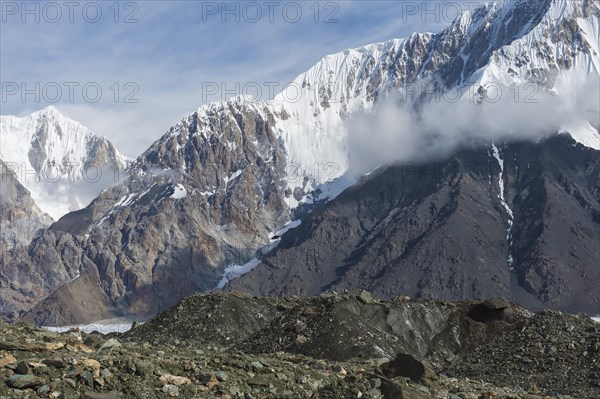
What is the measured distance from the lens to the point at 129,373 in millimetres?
24125

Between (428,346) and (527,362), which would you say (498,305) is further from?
(527,362)

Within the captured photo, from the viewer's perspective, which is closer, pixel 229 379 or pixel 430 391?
pixel 229 379

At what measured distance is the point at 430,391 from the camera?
3077cm

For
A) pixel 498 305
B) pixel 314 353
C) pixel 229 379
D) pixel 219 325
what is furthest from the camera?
pixel 498 305

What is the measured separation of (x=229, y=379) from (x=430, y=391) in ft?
25.6

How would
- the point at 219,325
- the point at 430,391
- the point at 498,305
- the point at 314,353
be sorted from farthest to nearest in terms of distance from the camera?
the point at 498,305 < the point at 219,325 < the point at 314,353 < the point at 430,391

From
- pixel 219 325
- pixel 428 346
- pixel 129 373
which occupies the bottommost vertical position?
pixel 428 346

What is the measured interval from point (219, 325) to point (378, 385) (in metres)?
35.6

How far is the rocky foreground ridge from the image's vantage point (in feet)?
78.4

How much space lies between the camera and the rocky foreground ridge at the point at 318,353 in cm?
2391

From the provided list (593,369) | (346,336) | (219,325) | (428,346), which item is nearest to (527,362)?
(593,369)

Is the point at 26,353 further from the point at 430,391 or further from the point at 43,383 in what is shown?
the point at 430,391

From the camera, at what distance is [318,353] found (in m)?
52.7

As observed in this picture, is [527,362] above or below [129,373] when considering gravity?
below
